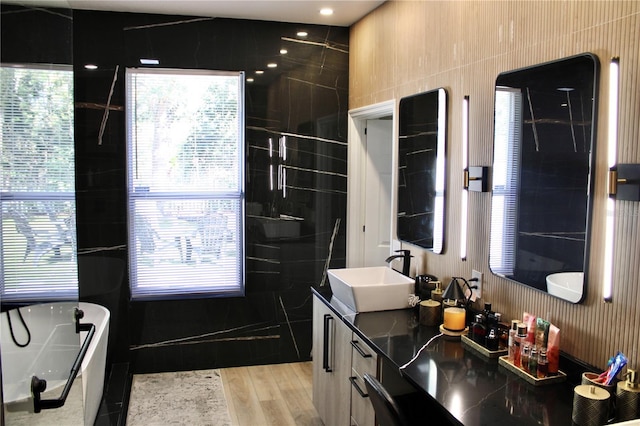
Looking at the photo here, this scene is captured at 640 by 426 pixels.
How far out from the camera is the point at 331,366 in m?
3.18

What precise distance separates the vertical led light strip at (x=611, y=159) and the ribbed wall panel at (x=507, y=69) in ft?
0.07

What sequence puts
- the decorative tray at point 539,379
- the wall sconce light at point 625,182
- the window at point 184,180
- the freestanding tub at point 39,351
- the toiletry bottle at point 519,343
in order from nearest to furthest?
the freestanding tub at point 39,351 < the wall sconce light at point 625,182 < the decorative tray at point 539,379 < the toiletry bottle at point 519,343 < the window at point 184,180

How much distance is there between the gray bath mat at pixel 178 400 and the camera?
3648 millimetres

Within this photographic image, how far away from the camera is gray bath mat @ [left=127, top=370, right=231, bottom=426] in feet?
12.0

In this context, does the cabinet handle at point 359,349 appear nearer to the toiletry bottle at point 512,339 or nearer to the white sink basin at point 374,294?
the white sink basin at point 374,294

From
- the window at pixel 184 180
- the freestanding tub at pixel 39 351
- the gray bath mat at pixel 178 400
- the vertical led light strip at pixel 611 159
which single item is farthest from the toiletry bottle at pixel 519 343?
the window at pixel 184 180

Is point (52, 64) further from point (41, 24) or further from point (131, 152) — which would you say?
point (131, 152)

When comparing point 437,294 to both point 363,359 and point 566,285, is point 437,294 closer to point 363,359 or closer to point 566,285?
point 363,359

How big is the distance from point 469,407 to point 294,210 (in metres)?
2.93

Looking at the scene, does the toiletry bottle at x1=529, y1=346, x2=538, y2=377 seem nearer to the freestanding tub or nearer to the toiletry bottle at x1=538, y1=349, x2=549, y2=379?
the toiletry bottle at x1=538, y1=349, x2=549, y2=379

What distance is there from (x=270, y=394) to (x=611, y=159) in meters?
2.99

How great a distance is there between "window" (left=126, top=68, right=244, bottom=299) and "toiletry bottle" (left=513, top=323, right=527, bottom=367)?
2782mm

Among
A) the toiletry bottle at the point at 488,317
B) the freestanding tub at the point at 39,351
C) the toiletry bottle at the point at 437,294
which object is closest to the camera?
the freestanding tub at the point at 39,351

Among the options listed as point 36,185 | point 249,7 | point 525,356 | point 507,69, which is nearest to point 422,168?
point 507,69
